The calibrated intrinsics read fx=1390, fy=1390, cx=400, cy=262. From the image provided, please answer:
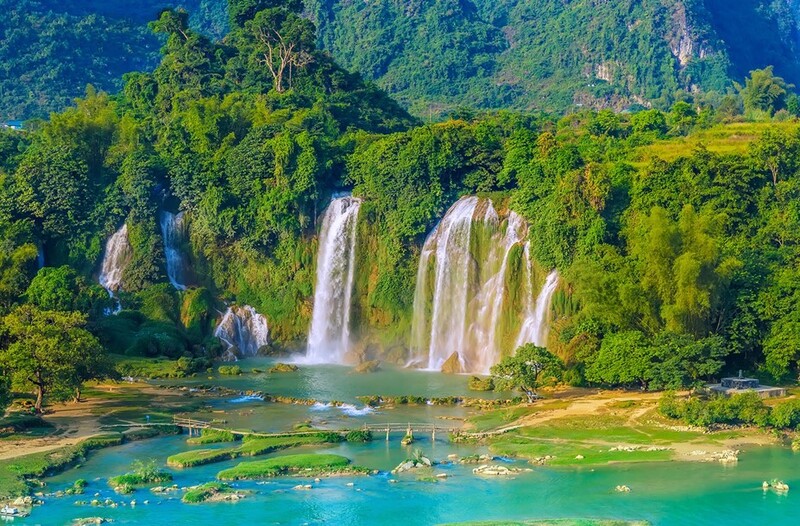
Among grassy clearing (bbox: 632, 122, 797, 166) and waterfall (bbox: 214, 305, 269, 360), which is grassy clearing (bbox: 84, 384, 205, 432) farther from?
grassy clearing (bbox: 632, 122, 797, 166)

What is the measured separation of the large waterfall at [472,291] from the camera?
194 ft

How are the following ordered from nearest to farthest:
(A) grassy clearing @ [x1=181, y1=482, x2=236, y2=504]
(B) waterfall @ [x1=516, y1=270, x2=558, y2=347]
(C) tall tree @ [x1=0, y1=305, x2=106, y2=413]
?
(A) grassy clearing @ [x1=181, y1=482, x2=236, y2=504] < (C) tall tree @ [x1=0, y1=305, x2=106, y2=413] < (B) waterfall @ [x1=516, y1=270, x2=558, y2=347]

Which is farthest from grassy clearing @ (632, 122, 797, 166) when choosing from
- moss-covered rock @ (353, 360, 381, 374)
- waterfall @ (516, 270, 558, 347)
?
moss-covered rock @ (353, 360, 381, 374)

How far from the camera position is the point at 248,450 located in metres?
44.8

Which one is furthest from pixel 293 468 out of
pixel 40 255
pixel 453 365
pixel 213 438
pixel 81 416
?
pixel 40 255

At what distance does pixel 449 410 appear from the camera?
51.1 m

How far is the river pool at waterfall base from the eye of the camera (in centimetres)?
3775

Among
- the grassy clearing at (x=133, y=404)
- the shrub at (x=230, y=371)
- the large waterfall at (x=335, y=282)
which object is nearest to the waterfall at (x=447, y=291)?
the large waterfall at (x=335, y=282)

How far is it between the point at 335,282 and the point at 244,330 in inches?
191

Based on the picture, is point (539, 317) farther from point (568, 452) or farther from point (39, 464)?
point (39, 464)

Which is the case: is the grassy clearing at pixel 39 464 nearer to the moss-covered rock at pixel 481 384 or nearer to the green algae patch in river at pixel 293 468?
the green algae patch in river at pixel 293 468

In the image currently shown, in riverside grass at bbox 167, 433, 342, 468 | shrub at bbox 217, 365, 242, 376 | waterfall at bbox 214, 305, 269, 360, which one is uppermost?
waterfall at bbox 214, 305, 269, 360

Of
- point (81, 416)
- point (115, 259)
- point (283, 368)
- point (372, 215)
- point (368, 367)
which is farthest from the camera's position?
point (115, 259)

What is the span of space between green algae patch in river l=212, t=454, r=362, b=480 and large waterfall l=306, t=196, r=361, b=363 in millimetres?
21422
